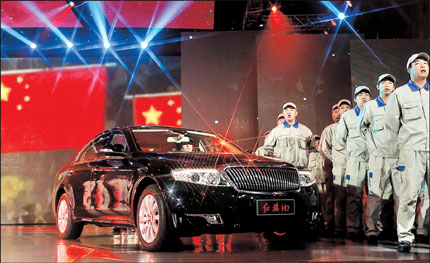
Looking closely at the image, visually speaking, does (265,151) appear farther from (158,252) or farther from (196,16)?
(158,252)

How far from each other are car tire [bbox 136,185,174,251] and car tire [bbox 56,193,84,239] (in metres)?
2.01

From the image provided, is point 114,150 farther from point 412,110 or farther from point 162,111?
point 162,111

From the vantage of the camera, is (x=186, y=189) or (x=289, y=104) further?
(x=289, y=104)

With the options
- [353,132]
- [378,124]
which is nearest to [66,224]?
[353,132]

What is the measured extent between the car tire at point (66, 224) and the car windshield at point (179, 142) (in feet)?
5.80

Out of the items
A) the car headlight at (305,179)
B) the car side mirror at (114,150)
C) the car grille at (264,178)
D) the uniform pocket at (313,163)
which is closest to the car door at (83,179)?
the car side mirror at (114,150)

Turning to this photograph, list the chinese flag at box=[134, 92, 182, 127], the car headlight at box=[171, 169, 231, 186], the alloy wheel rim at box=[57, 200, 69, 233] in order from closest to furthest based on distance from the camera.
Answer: the car headlight at box=[171, 169, 231, 186] → the alloy wheel rim at box=[57, 200, 69, 233] → the chinese flag at box=[134, 92, 182, 127]

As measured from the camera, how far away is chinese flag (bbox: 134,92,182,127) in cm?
1315

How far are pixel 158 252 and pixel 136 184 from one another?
817mm

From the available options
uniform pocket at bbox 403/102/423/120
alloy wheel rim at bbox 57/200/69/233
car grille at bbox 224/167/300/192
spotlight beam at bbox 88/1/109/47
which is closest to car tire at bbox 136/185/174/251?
car grille at bbox 224/167/300/192

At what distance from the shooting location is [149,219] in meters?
6.36

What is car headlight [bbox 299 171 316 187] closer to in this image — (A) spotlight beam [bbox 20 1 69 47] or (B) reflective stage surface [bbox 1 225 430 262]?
(B) reflective stage surface [bbox 1 225 430 262]

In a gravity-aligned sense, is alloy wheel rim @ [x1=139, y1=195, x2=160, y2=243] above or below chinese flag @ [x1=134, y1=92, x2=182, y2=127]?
below

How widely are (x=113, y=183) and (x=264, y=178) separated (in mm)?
1875
